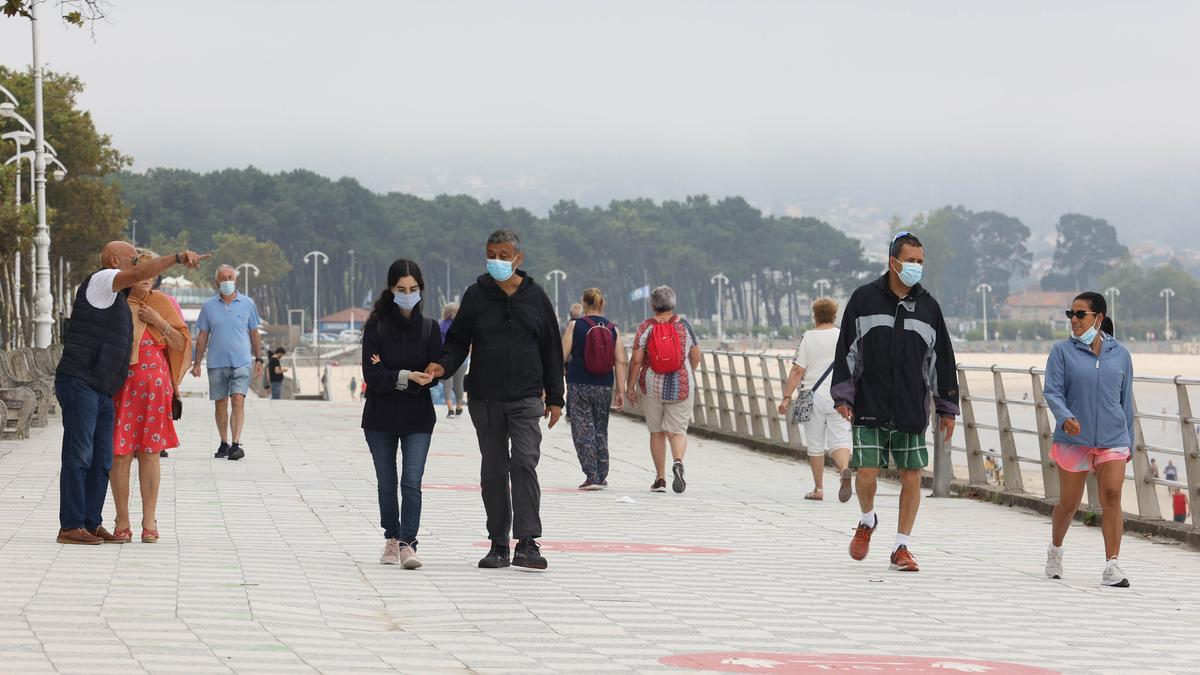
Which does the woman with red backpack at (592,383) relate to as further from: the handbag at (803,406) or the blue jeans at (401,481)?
the blue jeans at (401,481)

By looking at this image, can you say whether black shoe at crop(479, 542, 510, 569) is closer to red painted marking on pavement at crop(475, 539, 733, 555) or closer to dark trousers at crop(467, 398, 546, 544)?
dark trousers at crop(467, 398, 546, 544)

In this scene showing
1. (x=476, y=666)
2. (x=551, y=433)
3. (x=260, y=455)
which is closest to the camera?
(x=476, y=666)

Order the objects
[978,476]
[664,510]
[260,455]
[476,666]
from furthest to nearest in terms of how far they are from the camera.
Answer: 1. [260,455]
2. [978,476]
3. [664,510]
4. [476,666]

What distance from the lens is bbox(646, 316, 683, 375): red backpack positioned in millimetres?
15391

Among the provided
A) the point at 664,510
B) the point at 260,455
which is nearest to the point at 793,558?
the point at 664,510

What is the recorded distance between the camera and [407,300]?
9906 mm

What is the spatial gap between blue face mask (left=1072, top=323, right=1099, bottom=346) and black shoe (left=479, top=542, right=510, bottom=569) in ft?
10.4

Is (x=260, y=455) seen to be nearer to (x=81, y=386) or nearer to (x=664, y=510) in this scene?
(x=664, y=510)

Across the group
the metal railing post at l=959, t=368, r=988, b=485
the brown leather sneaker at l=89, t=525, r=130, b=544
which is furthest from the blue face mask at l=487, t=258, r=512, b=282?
the metal railing post at l=959, t=368, r=988, b=485

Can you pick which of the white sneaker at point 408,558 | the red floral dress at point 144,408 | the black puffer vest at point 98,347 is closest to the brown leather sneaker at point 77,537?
the red floral dress at point 144,408

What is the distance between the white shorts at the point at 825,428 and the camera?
14945 millimetres

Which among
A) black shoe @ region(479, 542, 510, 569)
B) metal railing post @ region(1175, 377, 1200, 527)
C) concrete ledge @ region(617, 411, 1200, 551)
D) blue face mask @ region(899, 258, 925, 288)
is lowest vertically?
concrete ledge @ region(617, 411, 1200, 551)

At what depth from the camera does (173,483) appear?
47.8ft

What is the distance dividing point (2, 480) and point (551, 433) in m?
9.98
